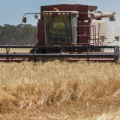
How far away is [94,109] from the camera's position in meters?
3.66

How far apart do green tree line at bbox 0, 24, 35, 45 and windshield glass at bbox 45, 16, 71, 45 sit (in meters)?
56.6

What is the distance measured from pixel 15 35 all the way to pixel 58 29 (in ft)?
201

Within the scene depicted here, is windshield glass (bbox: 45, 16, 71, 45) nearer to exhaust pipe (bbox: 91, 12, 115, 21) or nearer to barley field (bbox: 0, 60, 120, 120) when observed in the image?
exhaust pipe (bbox: 91, 12, 115, 21)

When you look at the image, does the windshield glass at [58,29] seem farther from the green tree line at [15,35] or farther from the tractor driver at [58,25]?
the green tree line at [15,35]

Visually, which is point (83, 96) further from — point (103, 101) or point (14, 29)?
point (14, 29)

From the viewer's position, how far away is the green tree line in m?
67.9

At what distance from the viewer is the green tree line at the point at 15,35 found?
223 ft

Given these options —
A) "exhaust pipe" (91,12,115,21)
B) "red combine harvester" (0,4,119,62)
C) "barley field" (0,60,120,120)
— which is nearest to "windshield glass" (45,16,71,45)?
"red combine harvester" (0,4,119,62)

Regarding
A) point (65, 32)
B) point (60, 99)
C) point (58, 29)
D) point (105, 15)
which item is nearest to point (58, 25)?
point (58, 29)

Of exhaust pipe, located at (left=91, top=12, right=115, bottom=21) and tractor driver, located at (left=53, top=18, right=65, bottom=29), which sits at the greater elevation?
exhaust pipe, located at (left=91, top=12, right=115, bottom=21)

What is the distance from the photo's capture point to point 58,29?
10422 mm

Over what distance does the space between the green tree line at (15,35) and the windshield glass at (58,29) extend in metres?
56.6

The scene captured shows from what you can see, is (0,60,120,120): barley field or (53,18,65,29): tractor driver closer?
(0,60,120,120): barley field

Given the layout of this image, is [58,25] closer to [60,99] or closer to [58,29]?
[58,29]
